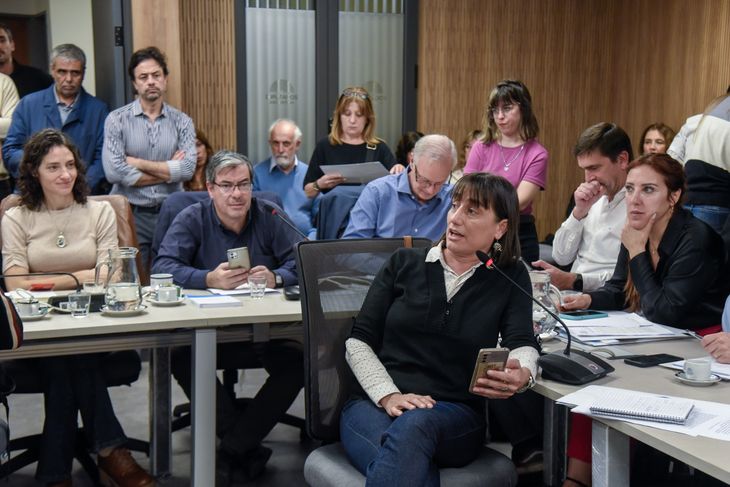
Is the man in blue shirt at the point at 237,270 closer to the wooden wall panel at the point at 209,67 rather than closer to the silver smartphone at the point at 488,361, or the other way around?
the silver smartphone at the point at 488,361

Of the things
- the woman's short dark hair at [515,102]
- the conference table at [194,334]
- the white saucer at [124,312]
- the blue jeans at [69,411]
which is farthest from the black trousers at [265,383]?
the woman's short dark hair at [515,102]

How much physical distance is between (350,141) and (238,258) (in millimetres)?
1745

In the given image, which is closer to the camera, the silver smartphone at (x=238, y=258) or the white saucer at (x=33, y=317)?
the white saucer at (x=33, y=317)

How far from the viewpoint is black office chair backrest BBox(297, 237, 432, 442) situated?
2.22m

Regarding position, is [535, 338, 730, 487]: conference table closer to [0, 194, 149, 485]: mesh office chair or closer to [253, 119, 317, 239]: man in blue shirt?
[0, 194, 149, 485]: mesh office chair

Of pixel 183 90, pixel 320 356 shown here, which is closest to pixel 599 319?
pixel 320 356

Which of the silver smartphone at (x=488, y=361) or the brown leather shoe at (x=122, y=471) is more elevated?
the silver smartphone at (x=488, y=361)

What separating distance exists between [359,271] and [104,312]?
793mm

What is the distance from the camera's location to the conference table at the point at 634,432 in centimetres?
154

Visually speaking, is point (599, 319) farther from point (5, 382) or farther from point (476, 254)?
point (5, 382)

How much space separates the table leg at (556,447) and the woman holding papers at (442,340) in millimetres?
262

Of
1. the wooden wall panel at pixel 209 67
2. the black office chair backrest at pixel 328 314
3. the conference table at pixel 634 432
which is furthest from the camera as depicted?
the wooden wall panel at pixel 209 67

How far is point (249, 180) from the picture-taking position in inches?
127

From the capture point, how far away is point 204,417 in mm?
2631
